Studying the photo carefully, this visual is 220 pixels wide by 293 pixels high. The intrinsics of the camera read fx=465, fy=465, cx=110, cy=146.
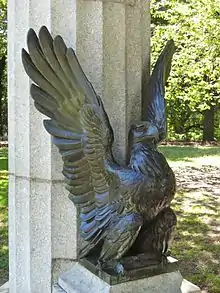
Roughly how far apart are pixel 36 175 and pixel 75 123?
1.43 feet

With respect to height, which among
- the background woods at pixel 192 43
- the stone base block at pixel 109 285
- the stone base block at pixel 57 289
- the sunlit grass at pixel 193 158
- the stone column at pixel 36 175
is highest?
the background woods at pixel 192 43

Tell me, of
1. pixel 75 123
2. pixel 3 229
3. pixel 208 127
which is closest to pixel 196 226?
pixel 3 229

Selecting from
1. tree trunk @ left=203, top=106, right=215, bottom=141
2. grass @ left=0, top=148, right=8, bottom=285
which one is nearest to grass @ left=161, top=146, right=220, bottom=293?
grass @ left=0, top=148, right=8, bottom=285

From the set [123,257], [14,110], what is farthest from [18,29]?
[123,257]

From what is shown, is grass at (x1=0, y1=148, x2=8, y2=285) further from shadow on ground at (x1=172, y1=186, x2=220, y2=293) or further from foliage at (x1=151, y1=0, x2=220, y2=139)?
foliage at (x1=151, y1=0, x2=220, y2=139)

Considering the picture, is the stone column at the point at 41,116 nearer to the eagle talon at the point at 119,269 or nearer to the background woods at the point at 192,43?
the eagle talon at the point at 119,269

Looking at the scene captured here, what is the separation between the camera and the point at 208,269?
4.52m

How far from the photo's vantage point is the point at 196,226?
5973 millimetres

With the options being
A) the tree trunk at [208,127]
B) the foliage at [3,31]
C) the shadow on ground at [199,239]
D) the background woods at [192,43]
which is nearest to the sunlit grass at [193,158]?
the background woods at [192,43]

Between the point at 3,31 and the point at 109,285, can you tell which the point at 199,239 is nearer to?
the point at 109,285

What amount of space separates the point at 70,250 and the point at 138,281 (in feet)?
1.41

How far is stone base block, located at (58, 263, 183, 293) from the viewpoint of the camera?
2270mm

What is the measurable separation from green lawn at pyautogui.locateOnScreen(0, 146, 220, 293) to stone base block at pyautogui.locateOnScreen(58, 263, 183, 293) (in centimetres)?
181

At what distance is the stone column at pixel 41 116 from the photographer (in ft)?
7.93
